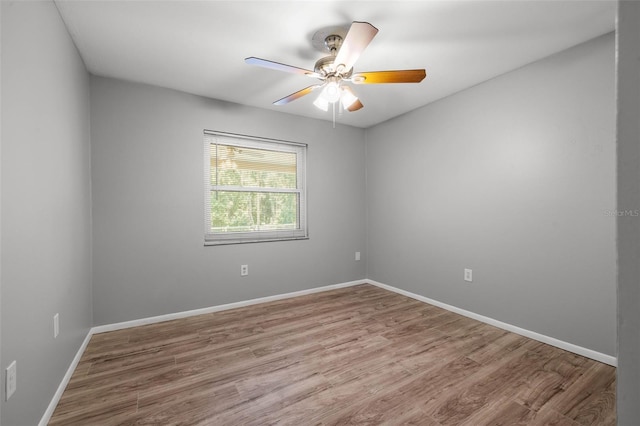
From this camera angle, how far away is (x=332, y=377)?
1.88m

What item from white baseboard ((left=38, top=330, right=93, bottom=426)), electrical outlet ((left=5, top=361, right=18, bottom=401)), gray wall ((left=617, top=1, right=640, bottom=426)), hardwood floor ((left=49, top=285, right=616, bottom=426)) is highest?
gray wall ((left=617, top=1, right=640, bottom=426))

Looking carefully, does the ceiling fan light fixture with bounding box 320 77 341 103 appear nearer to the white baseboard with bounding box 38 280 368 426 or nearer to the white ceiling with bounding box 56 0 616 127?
the white ceiling with bounding box 56 0 616 127

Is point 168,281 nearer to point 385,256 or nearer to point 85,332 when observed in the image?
point 85,332

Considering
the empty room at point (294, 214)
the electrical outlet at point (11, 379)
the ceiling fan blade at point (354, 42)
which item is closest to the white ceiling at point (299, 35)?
the empty room at point (294, 214)

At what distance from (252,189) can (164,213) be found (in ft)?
3.18

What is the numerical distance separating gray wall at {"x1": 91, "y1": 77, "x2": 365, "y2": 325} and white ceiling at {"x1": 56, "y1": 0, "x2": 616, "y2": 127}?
12.4 inches

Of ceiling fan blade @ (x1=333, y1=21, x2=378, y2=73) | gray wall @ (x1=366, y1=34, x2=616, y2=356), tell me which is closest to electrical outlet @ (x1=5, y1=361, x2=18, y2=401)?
ceiling fan blade @ (x1=333, y1=21, x2=378, y2=73)

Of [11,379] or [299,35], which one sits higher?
[299,35]

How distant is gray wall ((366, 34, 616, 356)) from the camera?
2.07m

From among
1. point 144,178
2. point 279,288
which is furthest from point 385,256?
point 144,178

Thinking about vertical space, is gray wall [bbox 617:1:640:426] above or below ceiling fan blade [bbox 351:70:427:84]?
below

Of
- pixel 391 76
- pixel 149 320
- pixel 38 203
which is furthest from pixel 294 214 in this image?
pixel 38 203

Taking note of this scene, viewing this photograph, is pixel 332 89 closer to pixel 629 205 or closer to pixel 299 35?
pixel 299 35

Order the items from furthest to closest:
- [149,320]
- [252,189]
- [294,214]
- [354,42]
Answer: [294,214] → [252,189] → [149,320] → [354,42]
